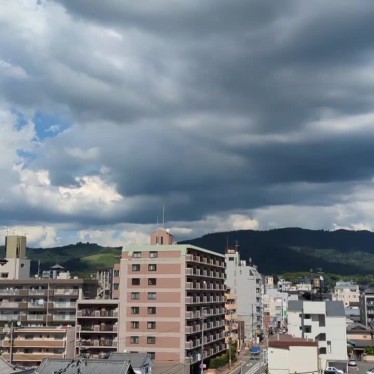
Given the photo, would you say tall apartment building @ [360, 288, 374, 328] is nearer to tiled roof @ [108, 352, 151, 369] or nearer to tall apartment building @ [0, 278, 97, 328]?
tall apartment building @ [0, 278, 97, 328]

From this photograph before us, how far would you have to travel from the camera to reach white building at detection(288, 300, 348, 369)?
8006 cm

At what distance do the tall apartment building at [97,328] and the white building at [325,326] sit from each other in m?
29.7

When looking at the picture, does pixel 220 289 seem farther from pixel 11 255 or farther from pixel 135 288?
pixel 11 255

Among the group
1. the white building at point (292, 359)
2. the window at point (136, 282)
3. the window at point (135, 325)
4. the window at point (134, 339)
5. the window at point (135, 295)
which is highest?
the window at point (136, 282)

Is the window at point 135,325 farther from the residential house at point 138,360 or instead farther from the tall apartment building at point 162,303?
the residential house at point 138,360

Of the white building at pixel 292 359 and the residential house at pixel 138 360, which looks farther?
the white building at pixel 292 359

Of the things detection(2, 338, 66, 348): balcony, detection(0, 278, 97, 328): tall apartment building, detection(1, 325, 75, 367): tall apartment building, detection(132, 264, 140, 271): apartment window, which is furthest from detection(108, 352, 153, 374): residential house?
detection(0, 278, 97, 328): tall apartment building

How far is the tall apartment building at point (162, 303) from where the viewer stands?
72.4m

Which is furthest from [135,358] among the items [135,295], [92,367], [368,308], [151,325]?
[368,308]

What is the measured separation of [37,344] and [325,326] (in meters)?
44.1

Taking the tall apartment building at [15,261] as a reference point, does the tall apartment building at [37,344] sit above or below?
below

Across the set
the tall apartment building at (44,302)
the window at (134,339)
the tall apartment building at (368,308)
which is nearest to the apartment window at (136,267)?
the window at (134,339)

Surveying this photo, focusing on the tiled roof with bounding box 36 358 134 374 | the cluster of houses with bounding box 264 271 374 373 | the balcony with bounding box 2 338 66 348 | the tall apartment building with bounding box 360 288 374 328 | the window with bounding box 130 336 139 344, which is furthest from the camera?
the tall apartment building with bounding box 360 288 374 328

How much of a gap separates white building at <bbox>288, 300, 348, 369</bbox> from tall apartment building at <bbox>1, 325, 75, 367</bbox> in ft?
118
